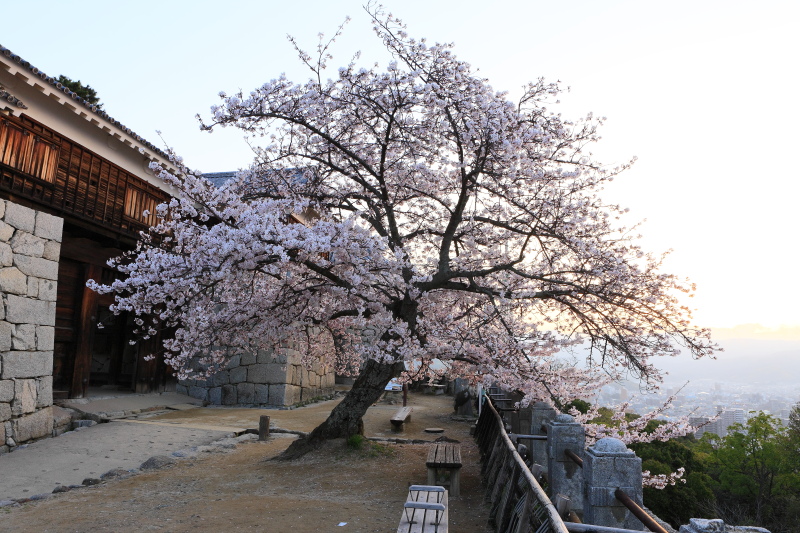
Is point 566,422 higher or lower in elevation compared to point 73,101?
lower

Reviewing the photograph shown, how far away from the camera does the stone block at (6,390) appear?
32.5 ft

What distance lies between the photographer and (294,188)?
9852mm

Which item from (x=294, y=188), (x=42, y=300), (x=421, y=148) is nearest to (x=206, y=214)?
(x=294, y=188)

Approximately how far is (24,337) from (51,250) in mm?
1981

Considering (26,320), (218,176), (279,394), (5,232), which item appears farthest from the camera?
(218,176)

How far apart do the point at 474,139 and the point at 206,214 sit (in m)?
4.30

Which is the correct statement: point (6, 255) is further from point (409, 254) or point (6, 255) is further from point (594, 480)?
point (594, 480)

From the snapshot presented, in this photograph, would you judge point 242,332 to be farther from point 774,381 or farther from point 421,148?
point 774,381

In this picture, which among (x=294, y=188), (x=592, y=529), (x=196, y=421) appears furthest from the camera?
(x=196, y=421)

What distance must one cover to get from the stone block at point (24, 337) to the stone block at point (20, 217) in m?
2.00

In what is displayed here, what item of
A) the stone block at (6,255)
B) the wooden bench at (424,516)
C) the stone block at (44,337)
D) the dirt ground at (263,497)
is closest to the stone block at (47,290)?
the stone block at (44,337)

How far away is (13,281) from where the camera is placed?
1053 cm

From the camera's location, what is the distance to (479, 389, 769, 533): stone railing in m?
3.09

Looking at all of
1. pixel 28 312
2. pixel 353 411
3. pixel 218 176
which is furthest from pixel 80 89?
pixel 353 411
